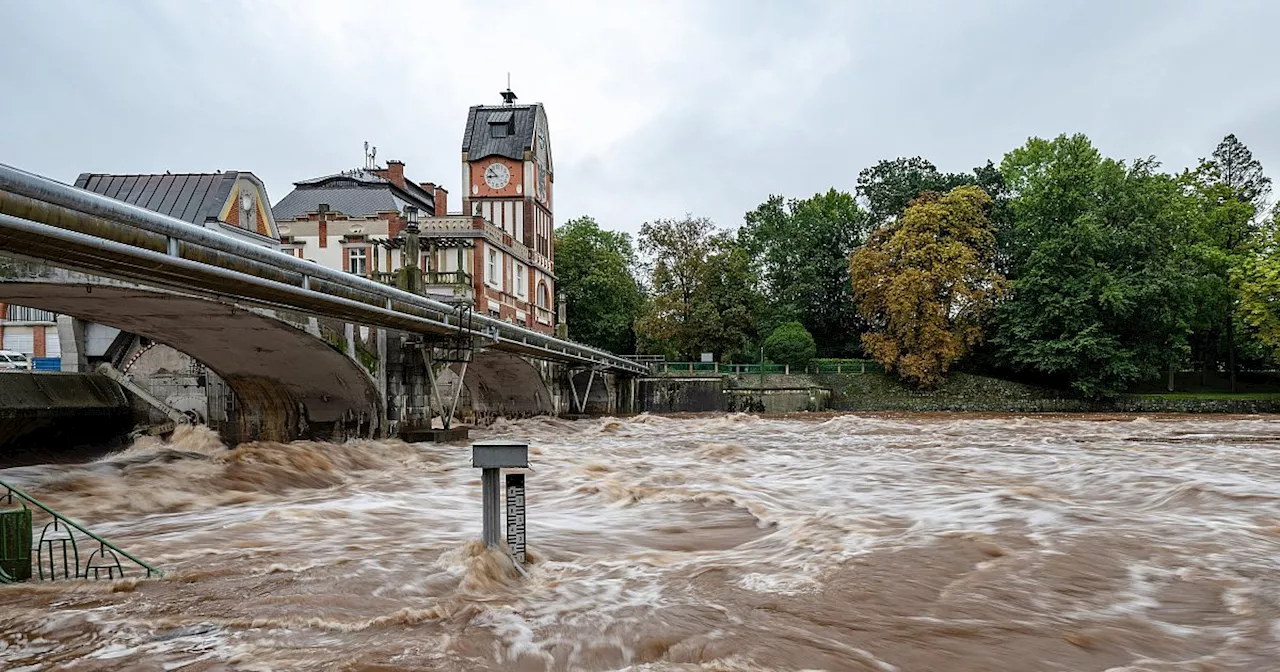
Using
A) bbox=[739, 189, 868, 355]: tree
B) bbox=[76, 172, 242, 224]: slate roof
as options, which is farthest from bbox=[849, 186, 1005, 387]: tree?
bbox=[76, 172, 242, 224]: slate roof

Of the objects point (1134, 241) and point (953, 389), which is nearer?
point (1134, 241)

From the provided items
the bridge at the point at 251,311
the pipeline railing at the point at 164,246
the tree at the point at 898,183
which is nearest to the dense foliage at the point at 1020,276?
the tree at the point at 898,183

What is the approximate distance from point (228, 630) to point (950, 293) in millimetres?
47048

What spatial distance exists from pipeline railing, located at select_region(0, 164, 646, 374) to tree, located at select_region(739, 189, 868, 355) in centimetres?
4282

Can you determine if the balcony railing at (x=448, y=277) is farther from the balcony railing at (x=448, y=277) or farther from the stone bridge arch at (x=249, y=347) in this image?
the stone bridge arch at (x=249, y=347)

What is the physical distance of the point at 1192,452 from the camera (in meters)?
15.3

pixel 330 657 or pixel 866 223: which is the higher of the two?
pixel 866 223

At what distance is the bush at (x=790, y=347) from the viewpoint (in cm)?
5041

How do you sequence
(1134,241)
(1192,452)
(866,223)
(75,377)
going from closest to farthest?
(1192,452)
(75,377)
(1134,241)
(866,223)

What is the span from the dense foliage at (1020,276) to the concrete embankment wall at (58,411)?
35639 mm

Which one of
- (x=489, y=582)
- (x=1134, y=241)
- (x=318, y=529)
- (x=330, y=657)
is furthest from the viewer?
(x=1134, y=241)

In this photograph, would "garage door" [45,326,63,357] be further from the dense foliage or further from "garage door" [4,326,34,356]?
the dense foliage

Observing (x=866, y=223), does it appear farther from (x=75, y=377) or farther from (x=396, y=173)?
(x=75, y=377)

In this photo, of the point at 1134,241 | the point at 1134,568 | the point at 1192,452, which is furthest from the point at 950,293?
the point at 1134,568
